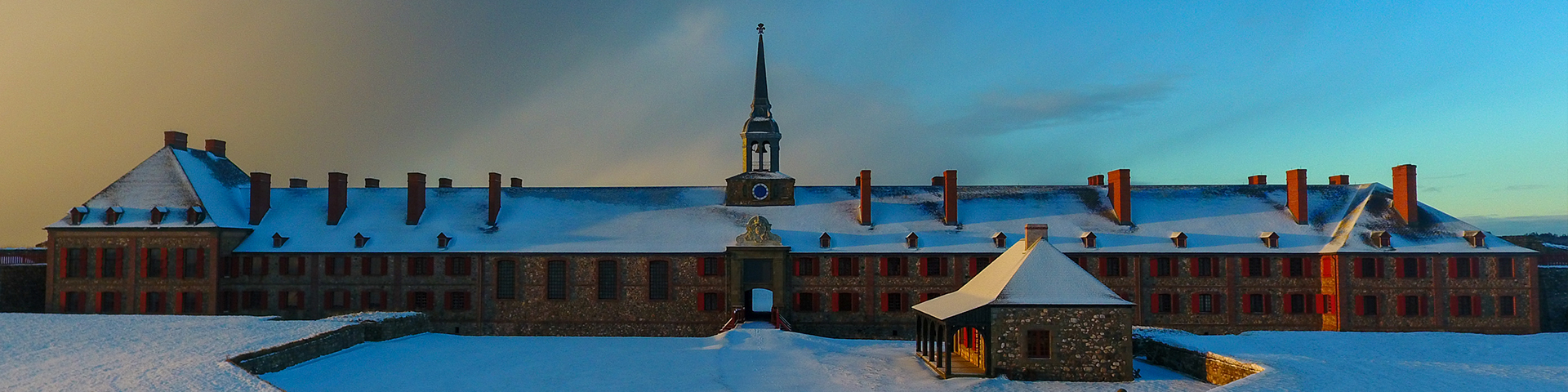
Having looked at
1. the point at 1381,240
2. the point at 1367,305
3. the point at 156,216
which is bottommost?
the point at 1367,305

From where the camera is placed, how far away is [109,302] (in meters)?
52.2

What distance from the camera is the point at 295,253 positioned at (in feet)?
173

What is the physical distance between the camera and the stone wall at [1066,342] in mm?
32750

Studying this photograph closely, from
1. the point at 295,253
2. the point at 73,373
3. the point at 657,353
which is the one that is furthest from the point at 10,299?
the point at 657,353

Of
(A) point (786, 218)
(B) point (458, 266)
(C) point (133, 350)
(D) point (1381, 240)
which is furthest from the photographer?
(A) point (786, 218)

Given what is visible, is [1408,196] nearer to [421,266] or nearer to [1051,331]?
[1051,331]

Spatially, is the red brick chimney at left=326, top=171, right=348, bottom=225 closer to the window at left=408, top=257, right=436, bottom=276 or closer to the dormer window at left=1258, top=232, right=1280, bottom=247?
the window at left=408, top=257, right=436, bottom=276

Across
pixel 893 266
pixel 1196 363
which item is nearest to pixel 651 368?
pixel 1196 363

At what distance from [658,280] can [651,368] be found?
58.1 feet

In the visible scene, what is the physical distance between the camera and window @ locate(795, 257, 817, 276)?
51.9 m

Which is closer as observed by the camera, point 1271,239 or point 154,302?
point 1271,239

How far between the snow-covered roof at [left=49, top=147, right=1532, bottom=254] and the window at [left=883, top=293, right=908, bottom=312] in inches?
93.5

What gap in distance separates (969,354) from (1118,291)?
18.4 meters

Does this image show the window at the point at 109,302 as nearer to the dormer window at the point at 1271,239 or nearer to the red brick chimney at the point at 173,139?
the red brick chimney at the point at 173,139
